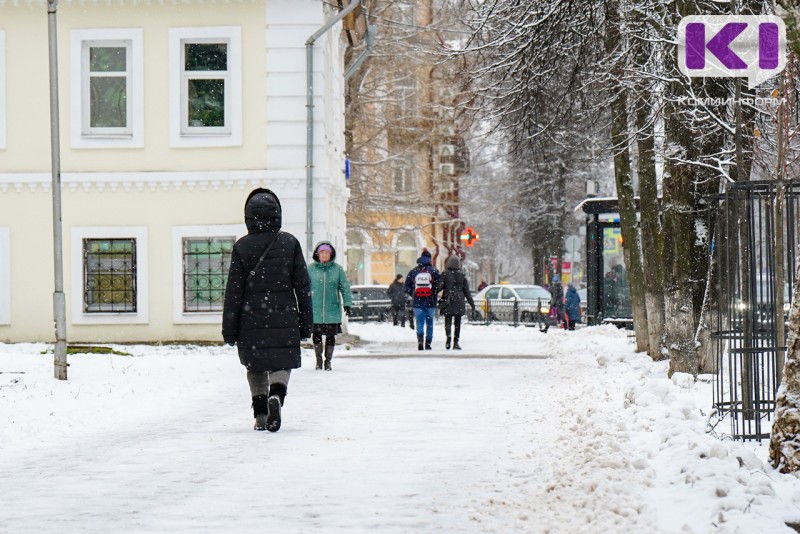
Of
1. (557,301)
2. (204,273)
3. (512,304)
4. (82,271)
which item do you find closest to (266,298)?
(204,273)

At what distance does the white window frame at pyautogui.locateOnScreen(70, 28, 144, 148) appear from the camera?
81.7 ft

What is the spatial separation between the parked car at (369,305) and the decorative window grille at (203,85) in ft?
64.7

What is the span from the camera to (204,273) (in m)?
24.9

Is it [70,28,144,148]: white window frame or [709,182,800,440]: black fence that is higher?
[70,28,144,148]: white window frame

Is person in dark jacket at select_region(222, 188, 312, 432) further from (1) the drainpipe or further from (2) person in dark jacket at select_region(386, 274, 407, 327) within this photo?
(2) person in dark jacket at select_region(386, 274, 407, 327)

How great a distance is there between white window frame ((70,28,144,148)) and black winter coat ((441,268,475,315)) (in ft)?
20.4

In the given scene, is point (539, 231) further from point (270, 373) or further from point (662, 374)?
point (270, 373)

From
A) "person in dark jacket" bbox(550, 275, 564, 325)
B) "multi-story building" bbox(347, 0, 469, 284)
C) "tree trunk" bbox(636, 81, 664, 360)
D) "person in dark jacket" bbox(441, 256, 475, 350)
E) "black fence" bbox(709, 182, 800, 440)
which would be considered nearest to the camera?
"black fence" bbox(709, 182, 800, 440)

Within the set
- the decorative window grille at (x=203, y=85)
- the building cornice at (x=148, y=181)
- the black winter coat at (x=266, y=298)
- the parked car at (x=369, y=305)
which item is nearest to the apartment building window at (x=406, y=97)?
the parked car at (x=369, y=305)

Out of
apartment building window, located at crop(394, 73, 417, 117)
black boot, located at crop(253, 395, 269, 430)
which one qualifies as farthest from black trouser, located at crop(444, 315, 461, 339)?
apartment building window, located at crop(394, 73, 417, 117)

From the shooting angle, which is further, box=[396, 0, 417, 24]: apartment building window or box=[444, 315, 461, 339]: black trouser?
box=[396, 0, 417, 24]: apartment building window

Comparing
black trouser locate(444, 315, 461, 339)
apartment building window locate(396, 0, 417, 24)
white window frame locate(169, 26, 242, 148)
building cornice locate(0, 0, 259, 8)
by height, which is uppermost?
apartment building window locate(396, 0, 417, 24)

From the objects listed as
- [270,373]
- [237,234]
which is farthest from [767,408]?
[237,234]

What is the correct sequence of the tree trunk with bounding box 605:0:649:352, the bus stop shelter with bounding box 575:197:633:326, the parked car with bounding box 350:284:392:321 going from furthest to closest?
the parked car with bounding box 350:284:392:321 → the bus stop shelter with bounding box 575:197:633:326 → the tree trunk with bounding box 605:0:649:352
